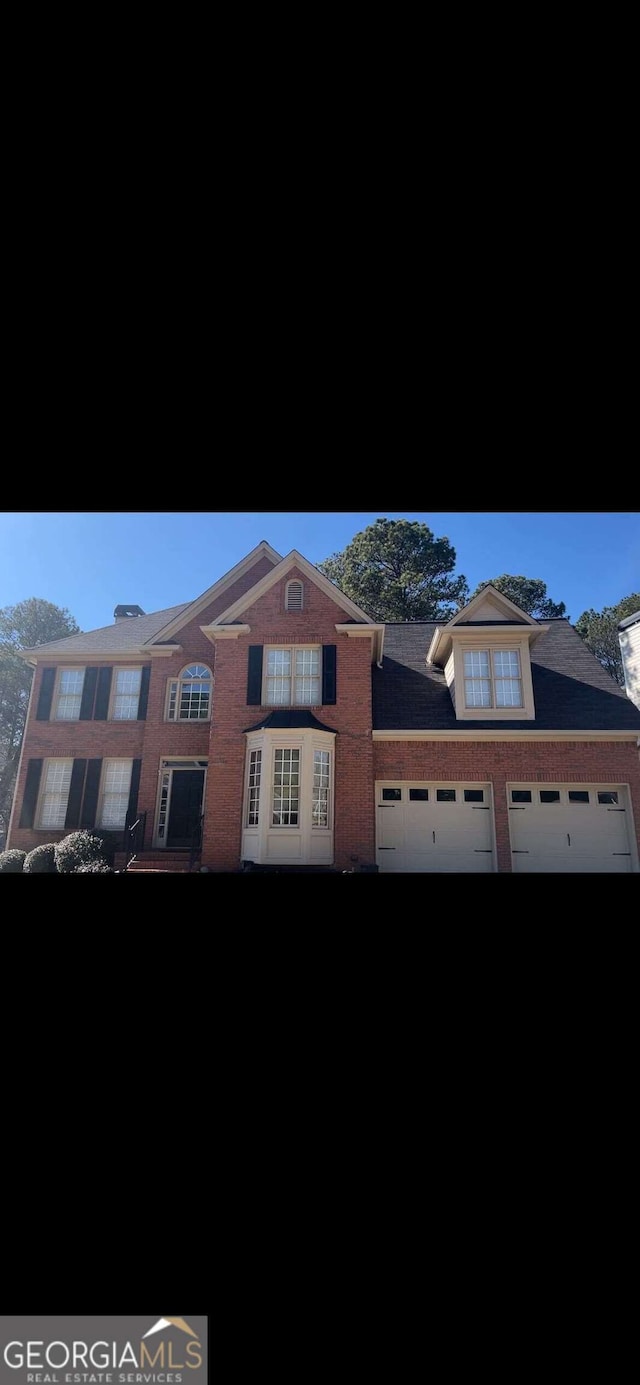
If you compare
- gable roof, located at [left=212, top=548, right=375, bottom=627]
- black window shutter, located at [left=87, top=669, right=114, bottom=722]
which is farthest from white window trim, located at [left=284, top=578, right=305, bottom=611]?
black window shutter, located at [left=87, top=669, right=114, bottom=722]

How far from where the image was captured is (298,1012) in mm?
1463

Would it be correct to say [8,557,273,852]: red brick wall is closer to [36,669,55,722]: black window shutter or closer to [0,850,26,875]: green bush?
[36,669,55,722]: black window shutter

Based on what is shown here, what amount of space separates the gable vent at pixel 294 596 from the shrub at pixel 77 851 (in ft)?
17.0

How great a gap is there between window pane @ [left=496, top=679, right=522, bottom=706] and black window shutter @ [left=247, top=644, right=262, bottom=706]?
4.09 m

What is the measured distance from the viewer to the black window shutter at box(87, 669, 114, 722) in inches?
474

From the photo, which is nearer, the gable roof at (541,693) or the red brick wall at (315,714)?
the red brick wall at (315,714)

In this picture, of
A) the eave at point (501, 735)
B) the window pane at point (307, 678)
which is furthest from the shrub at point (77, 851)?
the eave at point (501, 735)

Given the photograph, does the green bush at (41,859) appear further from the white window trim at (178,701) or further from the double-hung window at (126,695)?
the white window trim at (178,701)

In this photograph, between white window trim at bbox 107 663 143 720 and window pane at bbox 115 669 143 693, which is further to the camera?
window pane at bbox 115 669 143 693

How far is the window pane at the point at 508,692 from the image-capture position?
10977 mm

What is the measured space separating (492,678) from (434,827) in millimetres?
2816

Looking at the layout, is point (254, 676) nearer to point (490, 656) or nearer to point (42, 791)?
point (490, 656)
